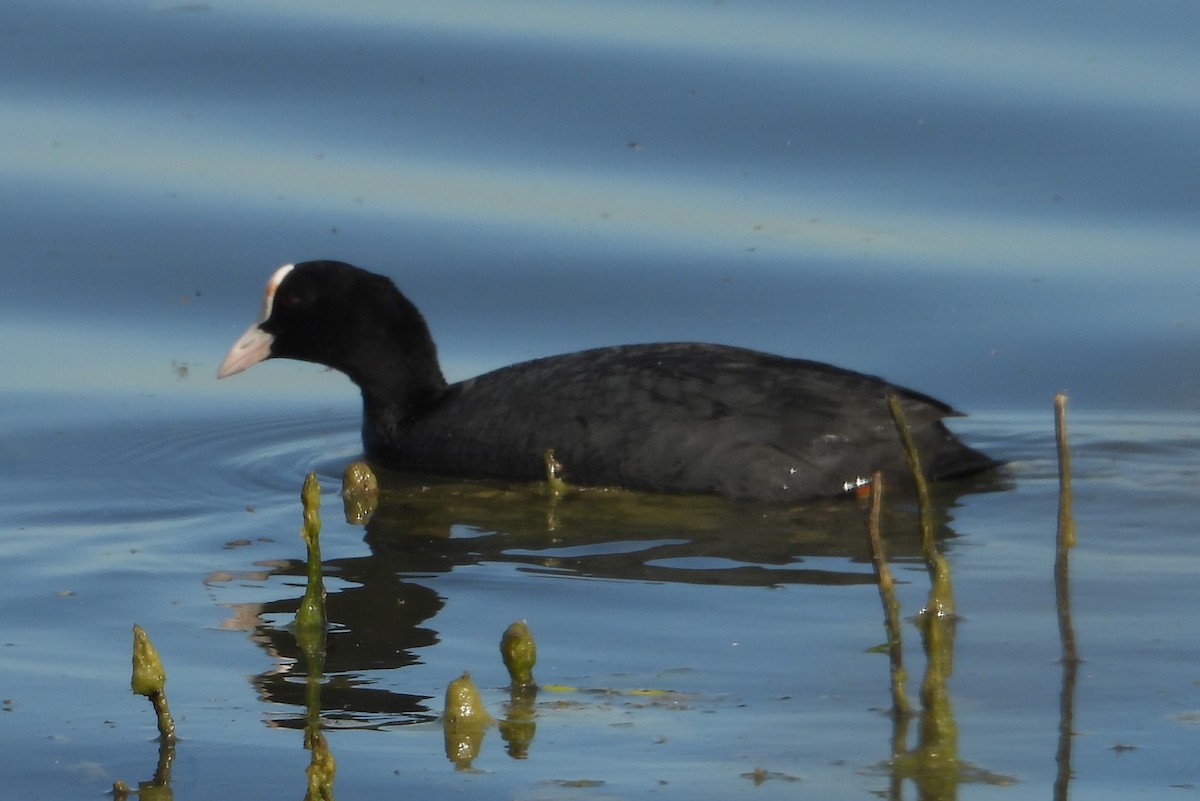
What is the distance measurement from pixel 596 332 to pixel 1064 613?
4.40 m

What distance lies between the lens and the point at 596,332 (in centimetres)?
867

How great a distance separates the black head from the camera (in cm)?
783

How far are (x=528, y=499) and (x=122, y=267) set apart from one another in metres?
3.17

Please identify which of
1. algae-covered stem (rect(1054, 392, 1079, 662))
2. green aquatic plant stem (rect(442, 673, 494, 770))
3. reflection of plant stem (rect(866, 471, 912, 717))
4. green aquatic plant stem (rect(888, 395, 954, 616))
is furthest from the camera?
green aquatic plant stem (rect(442, 673, 494, 770))

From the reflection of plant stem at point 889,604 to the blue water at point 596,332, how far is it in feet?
0.41

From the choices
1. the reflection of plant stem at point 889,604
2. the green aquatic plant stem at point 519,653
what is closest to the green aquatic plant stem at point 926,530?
the reflection of plant stem at point 889,604

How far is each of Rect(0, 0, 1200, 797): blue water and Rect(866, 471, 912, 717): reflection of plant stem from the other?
126 mm

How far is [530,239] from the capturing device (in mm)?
9445

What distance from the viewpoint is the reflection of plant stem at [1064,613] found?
13.0 ft

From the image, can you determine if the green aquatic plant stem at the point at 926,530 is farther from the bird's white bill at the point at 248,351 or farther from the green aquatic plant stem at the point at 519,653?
the bird's white bill at the point at 248,351

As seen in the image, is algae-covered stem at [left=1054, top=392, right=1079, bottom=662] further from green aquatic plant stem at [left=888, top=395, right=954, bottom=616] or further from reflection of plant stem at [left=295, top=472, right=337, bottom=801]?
reflection of plant stem at [left=295, top=472, right=337, bottom=801]

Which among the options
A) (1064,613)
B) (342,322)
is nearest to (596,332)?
(342,322)

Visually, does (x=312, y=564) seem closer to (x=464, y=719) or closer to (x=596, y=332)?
(x=464, y=719)

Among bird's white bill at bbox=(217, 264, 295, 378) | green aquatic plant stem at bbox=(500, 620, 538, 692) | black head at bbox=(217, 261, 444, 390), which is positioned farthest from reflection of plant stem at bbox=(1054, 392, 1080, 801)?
bird's white bill at bbox=(217, 264, 295, 378)
